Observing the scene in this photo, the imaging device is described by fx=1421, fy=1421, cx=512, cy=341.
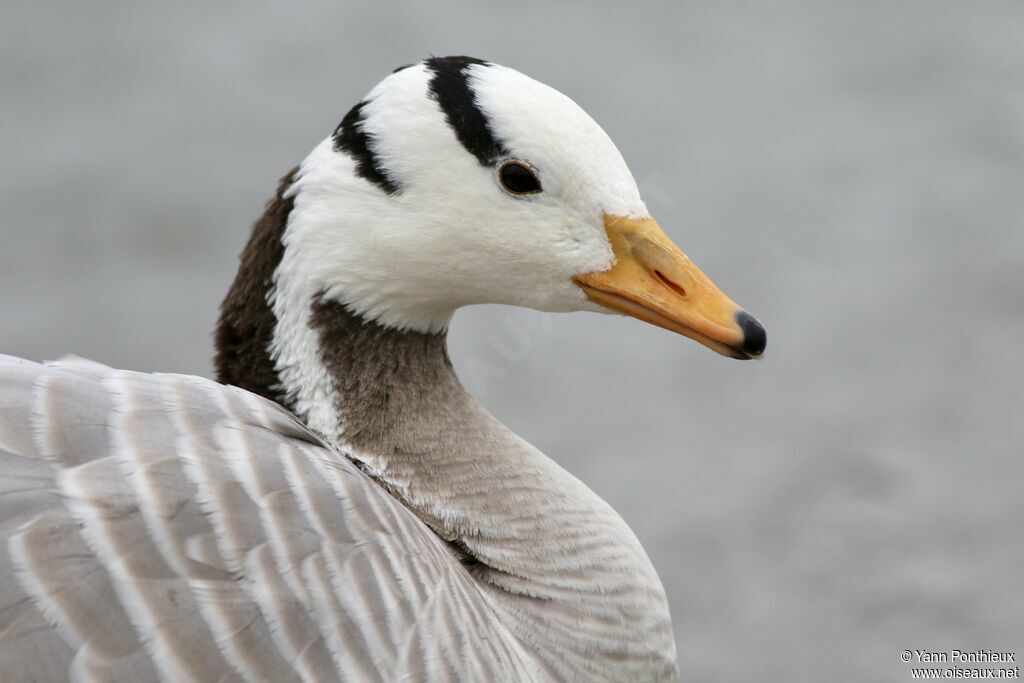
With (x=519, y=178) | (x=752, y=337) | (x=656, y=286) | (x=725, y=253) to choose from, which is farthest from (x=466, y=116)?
(x=725, y=253)

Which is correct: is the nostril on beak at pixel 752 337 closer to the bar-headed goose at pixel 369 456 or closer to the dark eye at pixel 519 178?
the bar-headed goose at pixel 369 456

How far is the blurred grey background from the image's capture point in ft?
13.6

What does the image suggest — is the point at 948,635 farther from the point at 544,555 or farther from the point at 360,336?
the point at 360,336

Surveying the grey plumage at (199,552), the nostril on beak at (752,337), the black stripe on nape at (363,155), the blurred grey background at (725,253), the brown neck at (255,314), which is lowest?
the grey plumage at (199,552)

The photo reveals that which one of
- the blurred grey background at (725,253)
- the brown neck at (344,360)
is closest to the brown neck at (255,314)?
the brown neck at (344,360)

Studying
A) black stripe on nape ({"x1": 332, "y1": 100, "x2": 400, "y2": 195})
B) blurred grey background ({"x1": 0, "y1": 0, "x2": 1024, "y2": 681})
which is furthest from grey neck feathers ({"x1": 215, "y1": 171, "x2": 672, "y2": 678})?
blurred grey background ({"x1": 0, "y1": 0, "x2": 1024, "y2": 681})

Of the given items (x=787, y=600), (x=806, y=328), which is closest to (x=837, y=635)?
(x=787, y=600)

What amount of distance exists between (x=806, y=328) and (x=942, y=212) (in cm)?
88

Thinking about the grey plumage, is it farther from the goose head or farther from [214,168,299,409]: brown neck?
the goose head

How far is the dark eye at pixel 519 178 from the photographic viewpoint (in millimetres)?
2291

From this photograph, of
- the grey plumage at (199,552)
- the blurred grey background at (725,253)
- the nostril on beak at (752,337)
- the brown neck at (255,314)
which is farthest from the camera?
the blurred grey background at (725,253)

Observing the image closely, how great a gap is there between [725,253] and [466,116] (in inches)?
117

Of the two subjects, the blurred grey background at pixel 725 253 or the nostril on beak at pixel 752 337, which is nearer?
the nostril on beak at pixel 752 337

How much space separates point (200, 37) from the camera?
19.5ft
